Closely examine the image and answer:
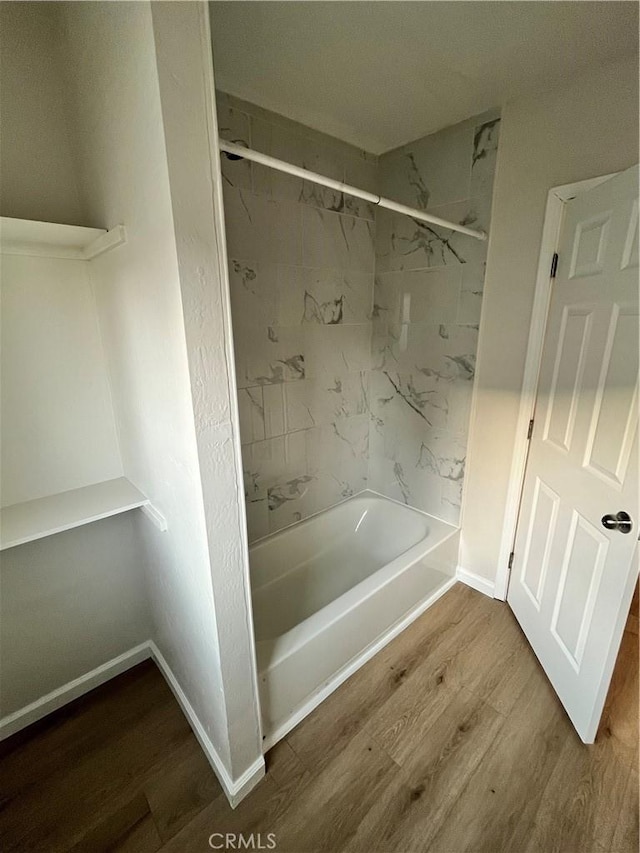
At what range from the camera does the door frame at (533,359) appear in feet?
5.08

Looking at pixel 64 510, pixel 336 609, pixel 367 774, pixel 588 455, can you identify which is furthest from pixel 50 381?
pixel 588 455

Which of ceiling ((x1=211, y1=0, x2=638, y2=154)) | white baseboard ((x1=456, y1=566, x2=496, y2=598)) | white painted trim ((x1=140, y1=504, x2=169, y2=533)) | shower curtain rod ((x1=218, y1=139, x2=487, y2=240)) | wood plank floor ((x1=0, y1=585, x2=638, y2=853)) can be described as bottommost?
wood plank floor ((x1=0, y1=585, x2=638, y2=853))

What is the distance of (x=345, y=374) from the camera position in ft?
7.40

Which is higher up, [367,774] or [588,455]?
[588,455]

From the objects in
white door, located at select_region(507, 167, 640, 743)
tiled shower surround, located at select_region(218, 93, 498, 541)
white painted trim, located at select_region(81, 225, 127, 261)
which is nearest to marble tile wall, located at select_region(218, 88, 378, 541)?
tiled shower surround, located at select_region(218, 93, 498, 541)

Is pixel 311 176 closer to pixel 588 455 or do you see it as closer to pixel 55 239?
pixel 55 239

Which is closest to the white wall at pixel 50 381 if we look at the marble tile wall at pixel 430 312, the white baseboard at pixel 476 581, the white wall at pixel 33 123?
the white wall at pixel 33 123

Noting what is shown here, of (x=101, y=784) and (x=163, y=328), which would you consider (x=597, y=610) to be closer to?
(x=163, y=328)

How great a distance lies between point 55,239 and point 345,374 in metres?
1.48

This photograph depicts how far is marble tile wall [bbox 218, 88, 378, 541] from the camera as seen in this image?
170cm

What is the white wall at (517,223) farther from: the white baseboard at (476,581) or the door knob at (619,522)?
the door knob at (619,522)

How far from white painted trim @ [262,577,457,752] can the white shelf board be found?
1.01 meters

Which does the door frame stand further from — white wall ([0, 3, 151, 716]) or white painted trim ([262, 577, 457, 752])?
white wall ([0, 3, 151, 716])

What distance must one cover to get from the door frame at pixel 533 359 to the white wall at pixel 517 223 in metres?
0.03
